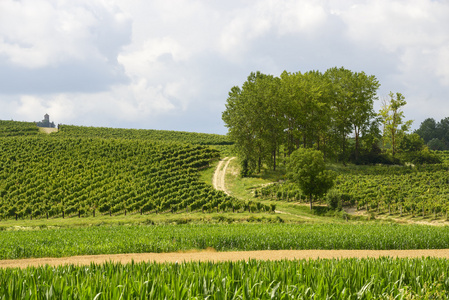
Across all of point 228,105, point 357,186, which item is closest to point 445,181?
point 357,186

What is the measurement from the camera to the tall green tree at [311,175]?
41.4 m

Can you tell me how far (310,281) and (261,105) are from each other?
5053 centimetres

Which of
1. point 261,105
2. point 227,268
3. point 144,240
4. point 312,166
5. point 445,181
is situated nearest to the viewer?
point 227,268

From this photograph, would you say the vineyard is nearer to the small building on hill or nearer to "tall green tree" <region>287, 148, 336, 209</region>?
"tall green tree" <region>287, 148, 336, 209</region>

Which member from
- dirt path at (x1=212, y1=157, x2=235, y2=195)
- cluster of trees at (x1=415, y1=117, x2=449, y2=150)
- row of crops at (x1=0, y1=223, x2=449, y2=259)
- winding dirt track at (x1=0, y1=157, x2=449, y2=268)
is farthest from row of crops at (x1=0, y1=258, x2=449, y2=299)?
cluster of trees at (x1=415, y1=117, x2=449, y2=150)

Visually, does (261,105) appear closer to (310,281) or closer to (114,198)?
(114,198)

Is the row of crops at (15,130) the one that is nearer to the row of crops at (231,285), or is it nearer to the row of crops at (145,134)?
the row of crops at (145,134)

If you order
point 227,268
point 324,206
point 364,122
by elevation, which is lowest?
point 324,206

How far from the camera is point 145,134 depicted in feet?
364

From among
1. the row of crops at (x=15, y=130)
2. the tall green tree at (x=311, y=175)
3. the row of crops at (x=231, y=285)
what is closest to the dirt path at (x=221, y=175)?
the tall green tree at (x=311, y=175)

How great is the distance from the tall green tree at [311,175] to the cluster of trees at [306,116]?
13961 millimetres

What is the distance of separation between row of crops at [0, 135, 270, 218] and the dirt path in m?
2.32

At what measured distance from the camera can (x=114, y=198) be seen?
154 feet

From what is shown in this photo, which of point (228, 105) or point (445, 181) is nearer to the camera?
point (445, 181)
